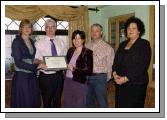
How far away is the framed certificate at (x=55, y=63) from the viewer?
2.75m

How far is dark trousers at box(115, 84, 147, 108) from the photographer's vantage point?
2.54m

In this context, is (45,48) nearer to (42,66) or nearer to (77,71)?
(42,66)

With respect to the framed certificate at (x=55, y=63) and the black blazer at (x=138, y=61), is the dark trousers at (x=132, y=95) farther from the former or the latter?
the framed certificate at (x=55, y=63)

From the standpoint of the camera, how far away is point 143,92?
255 cm

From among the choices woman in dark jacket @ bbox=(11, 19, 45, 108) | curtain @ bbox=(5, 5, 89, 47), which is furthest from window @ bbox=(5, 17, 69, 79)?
woman in dark jacket @ bbox=(11, 19, 45, 108)

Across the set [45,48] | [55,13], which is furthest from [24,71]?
[55,13]

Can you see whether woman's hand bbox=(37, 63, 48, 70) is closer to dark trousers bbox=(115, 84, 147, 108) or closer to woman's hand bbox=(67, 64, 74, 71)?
woman's hand bbox=(67, 64, 74, 71)

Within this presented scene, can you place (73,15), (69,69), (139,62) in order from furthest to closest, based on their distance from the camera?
(73,15) < (69,69) < (139,62)

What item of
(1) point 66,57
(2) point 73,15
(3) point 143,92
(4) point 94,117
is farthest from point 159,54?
(2) point 73,15

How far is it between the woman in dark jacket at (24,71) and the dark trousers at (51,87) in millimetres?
84

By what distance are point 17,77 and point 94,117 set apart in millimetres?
954

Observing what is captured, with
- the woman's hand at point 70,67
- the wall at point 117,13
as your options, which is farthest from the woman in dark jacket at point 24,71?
the wall at point 117,13

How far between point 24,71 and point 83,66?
60 cm

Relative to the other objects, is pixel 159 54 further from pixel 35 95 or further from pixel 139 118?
pixel 35 95
